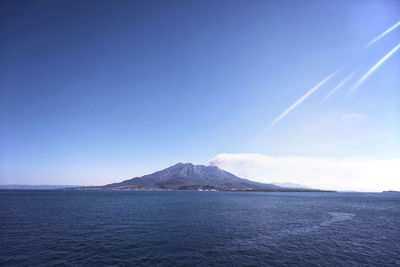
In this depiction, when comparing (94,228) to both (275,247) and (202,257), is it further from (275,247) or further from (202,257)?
(275,247)

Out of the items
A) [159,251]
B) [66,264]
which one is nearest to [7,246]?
[66,264]

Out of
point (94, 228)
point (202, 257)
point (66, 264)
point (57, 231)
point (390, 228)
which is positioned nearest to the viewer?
point (66, 264)

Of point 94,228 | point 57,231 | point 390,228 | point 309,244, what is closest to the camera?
point 309,244

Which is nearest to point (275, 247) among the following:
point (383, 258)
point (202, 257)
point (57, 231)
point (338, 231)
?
point (202, 257)

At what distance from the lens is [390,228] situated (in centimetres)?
4897

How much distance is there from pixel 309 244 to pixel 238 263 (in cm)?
1839

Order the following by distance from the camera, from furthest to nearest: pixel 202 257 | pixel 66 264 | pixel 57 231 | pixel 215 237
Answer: pixel 57 231 → pixel 215 237 → pixel 202 257 → pixel 66 264

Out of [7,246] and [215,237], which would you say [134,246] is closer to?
[215,237]

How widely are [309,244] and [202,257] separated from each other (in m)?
22.8

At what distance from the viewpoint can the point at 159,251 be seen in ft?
97.1

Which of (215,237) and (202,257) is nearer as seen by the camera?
(202,257)

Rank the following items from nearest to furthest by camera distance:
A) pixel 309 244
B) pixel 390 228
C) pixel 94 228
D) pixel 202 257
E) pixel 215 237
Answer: pixel 202 257, pixel 309 244, pixel 215 237, pixel 94 228, pixel 390 228

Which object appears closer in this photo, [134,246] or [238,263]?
[238,263]

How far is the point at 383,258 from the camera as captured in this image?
29031 mm
